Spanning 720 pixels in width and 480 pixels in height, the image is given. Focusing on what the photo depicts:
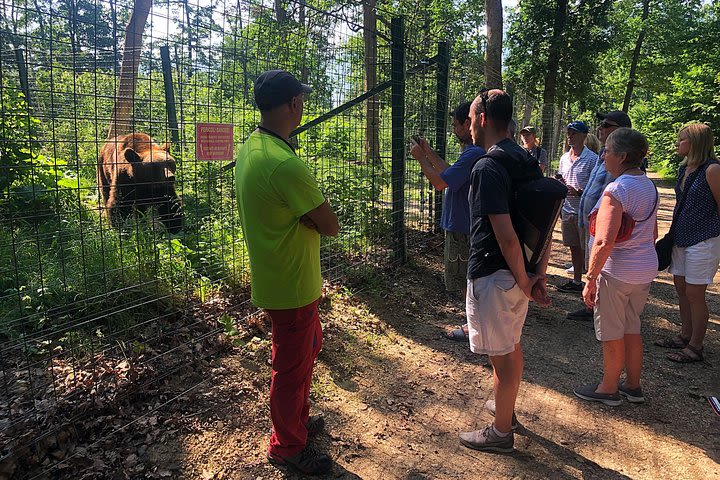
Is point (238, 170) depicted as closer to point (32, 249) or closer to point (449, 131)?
point (32, 249)

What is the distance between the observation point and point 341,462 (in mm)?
2967

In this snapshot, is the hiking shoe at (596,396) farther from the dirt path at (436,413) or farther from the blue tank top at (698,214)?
the blue tank top at (698,214)

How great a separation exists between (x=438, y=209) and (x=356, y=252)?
198 centimetres

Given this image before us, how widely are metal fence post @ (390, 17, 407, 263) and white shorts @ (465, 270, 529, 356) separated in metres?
3.54

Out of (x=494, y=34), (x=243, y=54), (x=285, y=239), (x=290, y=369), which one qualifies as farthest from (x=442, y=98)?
(x=290, y=369)

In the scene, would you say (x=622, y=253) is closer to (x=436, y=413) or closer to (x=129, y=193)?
(x=436, y=413)

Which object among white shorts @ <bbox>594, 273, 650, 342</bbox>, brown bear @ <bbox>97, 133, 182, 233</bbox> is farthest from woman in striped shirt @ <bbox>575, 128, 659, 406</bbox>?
brown bear @ <bbox>97, 133, 182, 233</bbox>

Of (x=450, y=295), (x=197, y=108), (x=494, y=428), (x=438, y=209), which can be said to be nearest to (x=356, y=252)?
(x=450, y=295)

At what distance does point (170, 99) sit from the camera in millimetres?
3861

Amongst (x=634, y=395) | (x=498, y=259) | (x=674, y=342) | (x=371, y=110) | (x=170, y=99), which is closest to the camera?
(x=498, y=259)

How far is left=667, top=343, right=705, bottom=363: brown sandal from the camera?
14.2 feet

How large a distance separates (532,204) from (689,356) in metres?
3.01

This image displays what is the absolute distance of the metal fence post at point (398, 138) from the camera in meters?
5.80

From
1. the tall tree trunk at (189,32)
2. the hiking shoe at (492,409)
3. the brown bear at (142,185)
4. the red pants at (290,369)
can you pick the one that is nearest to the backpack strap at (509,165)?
the red pants at (290,369)
